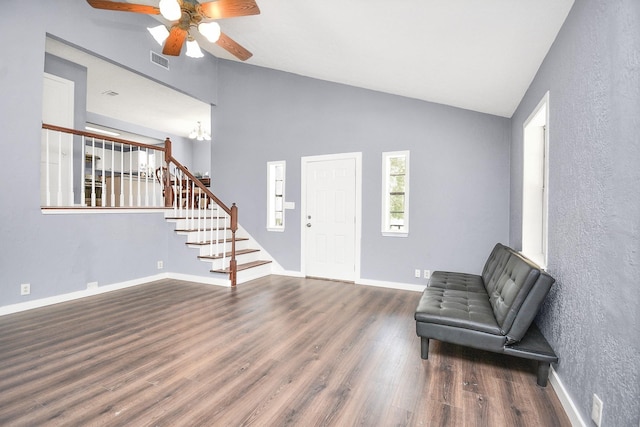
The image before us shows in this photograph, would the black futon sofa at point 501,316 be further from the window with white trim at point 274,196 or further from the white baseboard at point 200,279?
the window with white trim at point 274,196

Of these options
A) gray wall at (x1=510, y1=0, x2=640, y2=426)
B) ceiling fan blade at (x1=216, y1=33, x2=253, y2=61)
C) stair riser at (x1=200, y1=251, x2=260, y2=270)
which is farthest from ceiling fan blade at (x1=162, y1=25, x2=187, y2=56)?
gray wall at (x1=510, y1=0, x2=640, y2=426)

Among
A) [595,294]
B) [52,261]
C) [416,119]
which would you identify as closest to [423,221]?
[416,119]

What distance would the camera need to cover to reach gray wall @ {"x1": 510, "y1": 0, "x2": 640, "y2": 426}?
1300mm

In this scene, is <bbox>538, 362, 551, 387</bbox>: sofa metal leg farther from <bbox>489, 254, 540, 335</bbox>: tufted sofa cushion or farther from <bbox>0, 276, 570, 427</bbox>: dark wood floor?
<bbox>489, 254, 540, 335</bbox>: tufted sofa cushion

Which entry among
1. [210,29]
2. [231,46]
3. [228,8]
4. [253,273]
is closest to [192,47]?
[231,46]

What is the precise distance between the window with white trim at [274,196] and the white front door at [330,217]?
535mm

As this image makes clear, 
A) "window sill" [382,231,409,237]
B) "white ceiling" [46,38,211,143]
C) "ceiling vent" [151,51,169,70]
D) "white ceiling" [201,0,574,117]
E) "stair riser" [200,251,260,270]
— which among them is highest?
"ceiling vent" [151,51,169,70]

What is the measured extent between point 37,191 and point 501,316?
5.01 metres

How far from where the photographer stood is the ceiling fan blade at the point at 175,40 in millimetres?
3230

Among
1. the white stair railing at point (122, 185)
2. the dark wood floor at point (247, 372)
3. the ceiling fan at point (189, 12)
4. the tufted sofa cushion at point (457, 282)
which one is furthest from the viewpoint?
the white stair railing at point (122, 185)

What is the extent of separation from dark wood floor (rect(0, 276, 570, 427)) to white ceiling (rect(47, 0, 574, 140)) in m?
2.57

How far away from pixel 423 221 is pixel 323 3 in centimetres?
310

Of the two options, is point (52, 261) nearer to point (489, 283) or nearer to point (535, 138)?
point (489, 283)

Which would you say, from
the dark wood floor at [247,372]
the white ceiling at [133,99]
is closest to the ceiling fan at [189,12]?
the white ceiling at [133,99]
